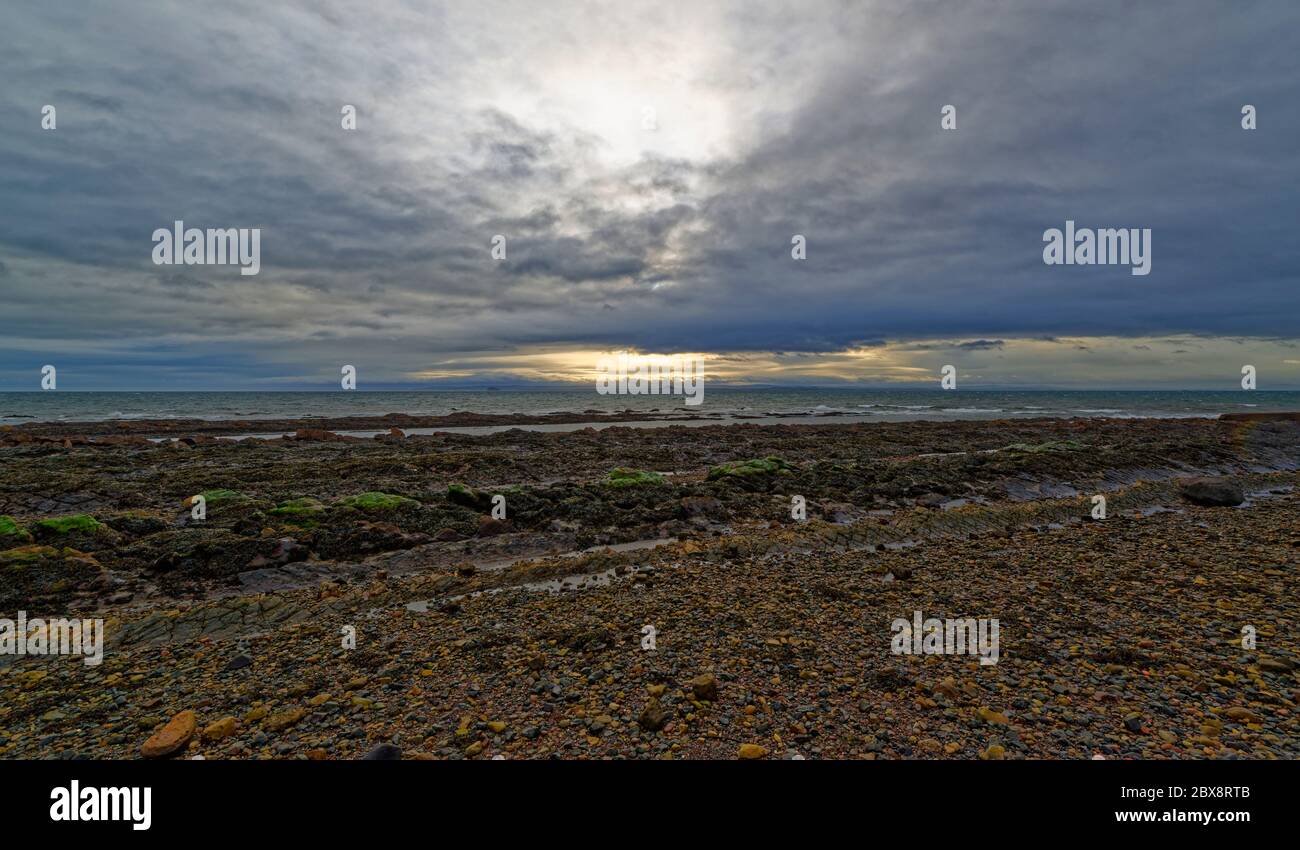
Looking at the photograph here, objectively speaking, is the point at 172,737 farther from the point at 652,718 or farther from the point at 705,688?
the point at 705,688

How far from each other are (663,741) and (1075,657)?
5366 mm

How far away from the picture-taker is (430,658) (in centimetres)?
697

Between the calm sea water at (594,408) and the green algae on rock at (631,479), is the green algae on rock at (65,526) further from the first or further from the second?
the calm sea water at (594,408)

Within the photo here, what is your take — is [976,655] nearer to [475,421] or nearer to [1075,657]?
[1075,657]

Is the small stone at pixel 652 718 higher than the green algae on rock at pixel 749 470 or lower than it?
Result: lower

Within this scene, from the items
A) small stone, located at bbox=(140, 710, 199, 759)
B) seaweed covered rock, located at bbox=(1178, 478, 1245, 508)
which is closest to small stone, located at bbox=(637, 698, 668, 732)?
small stone, located at bbox=(140, 710, 199, 759)

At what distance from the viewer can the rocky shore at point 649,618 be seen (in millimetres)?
5254

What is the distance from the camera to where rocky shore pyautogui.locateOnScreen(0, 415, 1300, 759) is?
5254 millimetres

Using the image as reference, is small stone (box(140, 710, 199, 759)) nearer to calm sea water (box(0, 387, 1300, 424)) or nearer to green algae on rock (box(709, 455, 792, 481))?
green algae on rock (box(709, 455, 792, 481))

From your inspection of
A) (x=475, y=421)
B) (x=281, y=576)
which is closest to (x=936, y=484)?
(x=281, y=576)

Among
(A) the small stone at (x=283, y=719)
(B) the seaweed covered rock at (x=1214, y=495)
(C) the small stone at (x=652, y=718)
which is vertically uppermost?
(B) the seaweed covered rock at (x=1214, y=495)

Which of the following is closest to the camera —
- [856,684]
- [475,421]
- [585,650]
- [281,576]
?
[856,684]

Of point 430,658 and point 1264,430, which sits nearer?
point 430,658

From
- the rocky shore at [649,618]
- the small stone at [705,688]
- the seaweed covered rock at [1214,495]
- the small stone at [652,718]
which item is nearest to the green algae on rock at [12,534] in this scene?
the rocky shore at [649,618]
